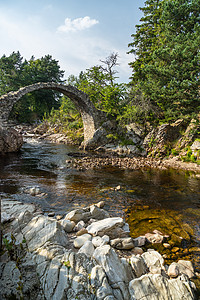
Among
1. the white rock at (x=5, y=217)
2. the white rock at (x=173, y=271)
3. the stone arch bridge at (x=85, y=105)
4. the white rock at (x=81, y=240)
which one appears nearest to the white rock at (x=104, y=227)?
the white rock at (x=81, y=240)

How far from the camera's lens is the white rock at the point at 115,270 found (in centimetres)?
199

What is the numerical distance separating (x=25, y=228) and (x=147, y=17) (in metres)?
25.0

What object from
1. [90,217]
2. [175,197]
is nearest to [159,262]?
[90,217]

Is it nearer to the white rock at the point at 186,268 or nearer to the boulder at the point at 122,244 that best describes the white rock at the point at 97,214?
the boulder at the point at 122,244

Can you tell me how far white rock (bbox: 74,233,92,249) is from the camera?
2.75m

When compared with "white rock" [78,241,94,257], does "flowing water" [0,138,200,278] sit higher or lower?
lower

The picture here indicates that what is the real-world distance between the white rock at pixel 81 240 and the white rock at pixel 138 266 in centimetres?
84

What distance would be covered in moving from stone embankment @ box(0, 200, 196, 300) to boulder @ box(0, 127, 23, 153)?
1117cm

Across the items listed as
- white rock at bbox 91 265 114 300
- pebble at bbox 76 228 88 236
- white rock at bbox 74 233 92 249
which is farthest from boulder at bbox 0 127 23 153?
white rock at bbox 91 265 114 300

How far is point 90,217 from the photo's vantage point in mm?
3941

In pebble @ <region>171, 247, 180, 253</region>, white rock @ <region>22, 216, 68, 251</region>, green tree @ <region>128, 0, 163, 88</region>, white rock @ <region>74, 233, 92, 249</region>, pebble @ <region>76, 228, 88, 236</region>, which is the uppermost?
green tree @ <region>128, 0, 163, 88</region>

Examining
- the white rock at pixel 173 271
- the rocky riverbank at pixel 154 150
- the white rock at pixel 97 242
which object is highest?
the rocky riverbank at pixel 154 150

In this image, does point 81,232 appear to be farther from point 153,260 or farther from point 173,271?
point 173,271

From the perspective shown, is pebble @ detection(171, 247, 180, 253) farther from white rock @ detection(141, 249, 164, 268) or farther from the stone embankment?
white rock @ detection(141, 249, 164, 268)
